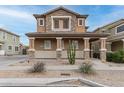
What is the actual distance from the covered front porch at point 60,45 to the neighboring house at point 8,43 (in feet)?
59.7

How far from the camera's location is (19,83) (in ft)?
32.1

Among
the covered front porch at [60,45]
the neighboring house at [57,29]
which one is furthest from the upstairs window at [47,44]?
the covered front porch at [60,45]

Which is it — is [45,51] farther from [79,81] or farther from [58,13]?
[79,81]

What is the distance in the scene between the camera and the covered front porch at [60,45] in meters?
22.4

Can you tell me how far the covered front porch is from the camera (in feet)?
73.4

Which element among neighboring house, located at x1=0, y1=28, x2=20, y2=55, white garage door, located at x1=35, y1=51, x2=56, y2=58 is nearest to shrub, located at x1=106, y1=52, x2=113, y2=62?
white garage door, located at x1=35, y1=51, x2=56, y2=58

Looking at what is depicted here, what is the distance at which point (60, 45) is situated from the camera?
22.4 meters

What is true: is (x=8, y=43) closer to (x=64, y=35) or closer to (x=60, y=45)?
(x=60, y=45)

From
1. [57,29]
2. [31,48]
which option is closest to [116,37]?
[57,29]

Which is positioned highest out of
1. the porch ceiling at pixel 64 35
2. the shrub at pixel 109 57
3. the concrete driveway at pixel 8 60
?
the porch ceiling at pixel 64 35

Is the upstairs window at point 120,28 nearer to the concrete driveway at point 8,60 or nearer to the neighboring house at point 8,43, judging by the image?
the concrete driveway at point 8,60

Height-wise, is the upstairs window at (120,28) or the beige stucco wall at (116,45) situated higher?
the upstairs window at (120,28)

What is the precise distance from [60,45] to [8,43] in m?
24.1

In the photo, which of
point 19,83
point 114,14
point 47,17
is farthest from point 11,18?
point 19,83
